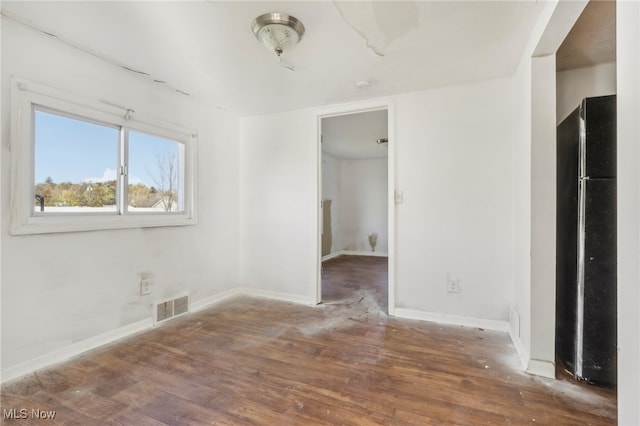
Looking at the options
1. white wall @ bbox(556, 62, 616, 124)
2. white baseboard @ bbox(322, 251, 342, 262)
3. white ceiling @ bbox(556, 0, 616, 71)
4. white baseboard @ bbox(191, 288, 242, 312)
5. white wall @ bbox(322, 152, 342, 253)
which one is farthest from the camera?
white wall @ bbox(322, 152, 342, 253)

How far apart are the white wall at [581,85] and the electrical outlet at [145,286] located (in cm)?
376

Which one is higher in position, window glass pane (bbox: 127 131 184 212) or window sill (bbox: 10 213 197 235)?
window glass pane (bbox: 127 131 184 212)

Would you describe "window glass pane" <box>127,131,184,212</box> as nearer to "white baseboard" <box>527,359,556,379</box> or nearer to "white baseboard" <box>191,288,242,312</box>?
"white baseboard" <box>191,288,242,312</box>

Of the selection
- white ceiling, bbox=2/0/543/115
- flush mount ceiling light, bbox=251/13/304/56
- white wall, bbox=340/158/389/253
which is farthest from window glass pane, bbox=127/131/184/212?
white wall, bbox=340/158/389/253

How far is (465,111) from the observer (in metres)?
2.56

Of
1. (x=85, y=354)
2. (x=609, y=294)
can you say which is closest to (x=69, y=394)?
(x=85, y=354)

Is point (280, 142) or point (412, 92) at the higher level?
point (412, 92)

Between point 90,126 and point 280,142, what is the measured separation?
179cm

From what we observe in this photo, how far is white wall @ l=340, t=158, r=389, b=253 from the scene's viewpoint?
666 cm

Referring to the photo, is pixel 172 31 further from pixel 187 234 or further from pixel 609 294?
pixel 609 294

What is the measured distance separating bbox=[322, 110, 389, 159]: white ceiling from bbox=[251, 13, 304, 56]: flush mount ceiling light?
5.48 ft

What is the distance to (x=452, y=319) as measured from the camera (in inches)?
103

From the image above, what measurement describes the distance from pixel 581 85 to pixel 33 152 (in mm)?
4038

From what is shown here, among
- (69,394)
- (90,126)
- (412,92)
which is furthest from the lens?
(412,92)
